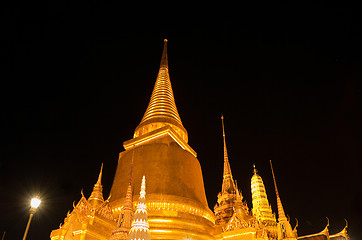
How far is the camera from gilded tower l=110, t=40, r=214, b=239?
12.1m

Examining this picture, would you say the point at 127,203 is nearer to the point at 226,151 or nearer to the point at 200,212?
the point at 200,212

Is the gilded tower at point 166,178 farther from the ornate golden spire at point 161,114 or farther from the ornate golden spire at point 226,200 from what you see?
the ornate golden spire at point 226,200

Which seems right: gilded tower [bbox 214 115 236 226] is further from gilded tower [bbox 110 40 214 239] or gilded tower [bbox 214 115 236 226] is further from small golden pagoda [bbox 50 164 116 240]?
small golden pagoda [bbox 50 164 116 240]

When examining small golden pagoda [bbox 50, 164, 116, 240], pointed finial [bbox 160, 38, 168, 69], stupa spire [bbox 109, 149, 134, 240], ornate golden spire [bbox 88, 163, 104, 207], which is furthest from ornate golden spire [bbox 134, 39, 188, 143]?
stupa spire [bbox 109, 149, 134, 240]

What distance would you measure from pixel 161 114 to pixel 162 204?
21.9 feet

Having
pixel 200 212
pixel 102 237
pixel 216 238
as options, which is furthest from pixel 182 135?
pixel 102 237

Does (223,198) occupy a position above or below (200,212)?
above

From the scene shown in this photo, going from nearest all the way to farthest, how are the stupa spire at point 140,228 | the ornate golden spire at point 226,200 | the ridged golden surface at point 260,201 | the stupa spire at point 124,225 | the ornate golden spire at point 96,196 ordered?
the stupa spire at point 140,228, the stupa spire at point 124,225, the ornate golden spire at point 96,196, the ornate golden spire at point 226,200, the ridged golden surface at point 260,201

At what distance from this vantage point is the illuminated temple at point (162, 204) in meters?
10.9


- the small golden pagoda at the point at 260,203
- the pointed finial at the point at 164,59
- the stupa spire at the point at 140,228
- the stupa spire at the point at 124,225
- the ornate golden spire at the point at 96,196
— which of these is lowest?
the stupa spire at the point at 140,228

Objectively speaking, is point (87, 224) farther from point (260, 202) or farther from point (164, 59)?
point (164, 59)

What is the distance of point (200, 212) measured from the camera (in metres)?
13.4

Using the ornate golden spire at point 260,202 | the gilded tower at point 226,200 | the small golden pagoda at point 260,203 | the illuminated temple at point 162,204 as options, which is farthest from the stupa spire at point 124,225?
the ornate golden spire at point 260,202

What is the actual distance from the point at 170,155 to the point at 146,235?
7.36 metres
